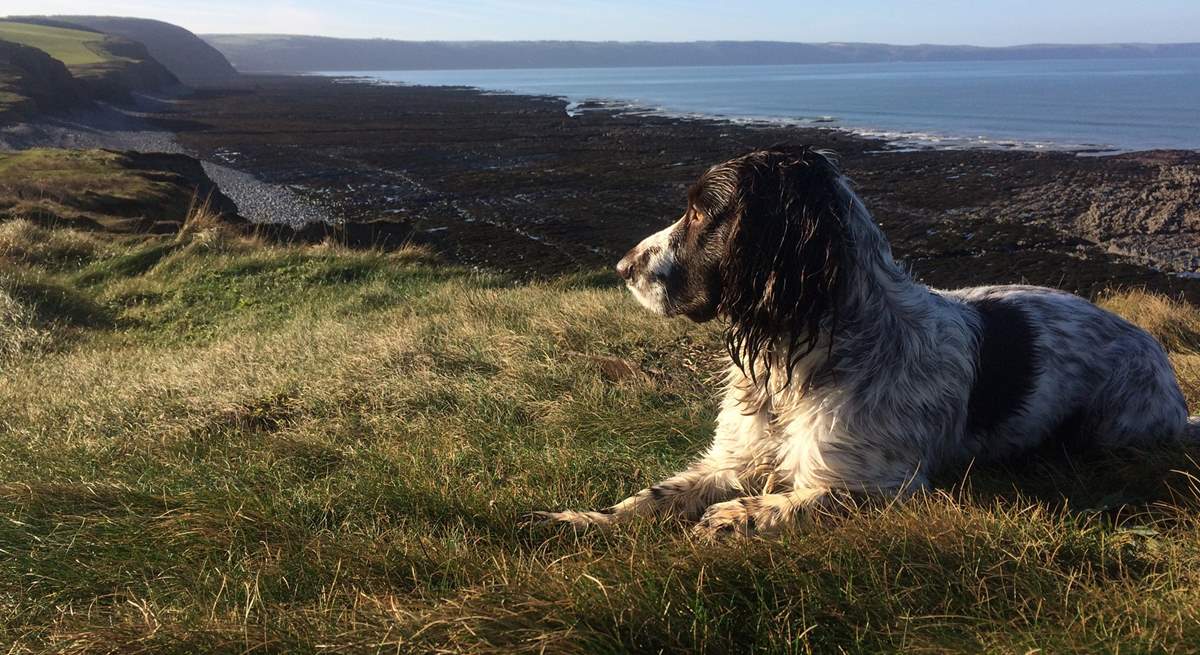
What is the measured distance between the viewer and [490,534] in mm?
3486

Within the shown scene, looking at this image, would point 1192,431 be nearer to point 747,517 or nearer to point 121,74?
point 747,517

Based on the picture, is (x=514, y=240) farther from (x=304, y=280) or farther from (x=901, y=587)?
(x=901, y=587)

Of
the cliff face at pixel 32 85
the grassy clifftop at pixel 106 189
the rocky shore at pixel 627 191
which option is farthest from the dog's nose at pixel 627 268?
the cliff face at pixel 32 85

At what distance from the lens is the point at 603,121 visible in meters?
62.8

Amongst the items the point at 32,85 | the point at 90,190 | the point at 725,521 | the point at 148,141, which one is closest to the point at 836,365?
the point at 725,521

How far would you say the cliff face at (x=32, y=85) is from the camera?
52.2 metres

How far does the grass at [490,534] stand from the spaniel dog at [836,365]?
25 cm

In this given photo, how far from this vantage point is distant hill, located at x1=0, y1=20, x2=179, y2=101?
7656 centimetres

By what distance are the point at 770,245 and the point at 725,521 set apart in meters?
1.13

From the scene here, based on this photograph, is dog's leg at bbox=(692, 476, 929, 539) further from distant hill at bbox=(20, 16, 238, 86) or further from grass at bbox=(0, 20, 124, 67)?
distant hill at bbox=(20, 16, 238, 86)

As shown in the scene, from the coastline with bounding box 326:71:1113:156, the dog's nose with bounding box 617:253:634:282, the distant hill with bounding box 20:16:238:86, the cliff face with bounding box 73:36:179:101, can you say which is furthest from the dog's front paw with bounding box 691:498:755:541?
the distant hill with bounding box 20:16:238:86

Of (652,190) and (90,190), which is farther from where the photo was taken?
(652,190)

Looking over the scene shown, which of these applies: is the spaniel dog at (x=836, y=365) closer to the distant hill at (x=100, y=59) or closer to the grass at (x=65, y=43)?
the distant hill at (x=100, y=59)

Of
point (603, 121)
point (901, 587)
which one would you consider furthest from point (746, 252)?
point (603, 121)
